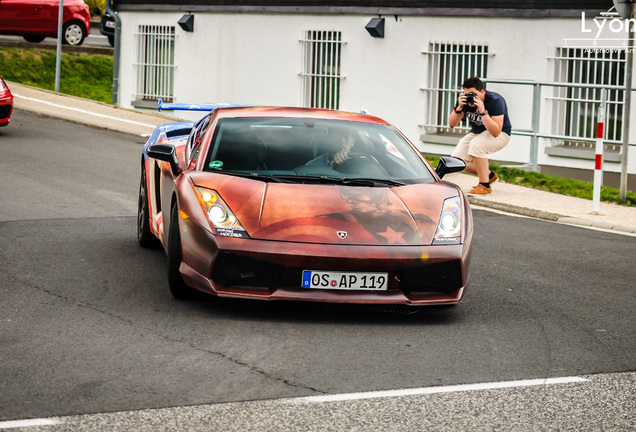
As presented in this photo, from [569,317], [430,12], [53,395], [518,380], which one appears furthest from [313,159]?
[430,12]

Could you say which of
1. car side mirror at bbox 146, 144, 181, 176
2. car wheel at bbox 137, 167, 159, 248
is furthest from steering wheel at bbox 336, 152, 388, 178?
car wheel at bbox 137, 167, 159, 248

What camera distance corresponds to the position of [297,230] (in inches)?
253

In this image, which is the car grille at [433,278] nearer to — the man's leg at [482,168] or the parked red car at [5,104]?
the man's leg at [482,168]

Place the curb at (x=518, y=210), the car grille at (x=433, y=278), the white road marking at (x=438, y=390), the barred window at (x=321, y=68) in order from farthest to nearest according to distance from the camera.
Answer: the barred window at (x=321, y=68) < the curb at (x=518, y=210) < the car grille at (x=433, y=278) < the white road marking at (x=438, y=390)

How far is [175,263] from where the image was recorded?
6.83 metres

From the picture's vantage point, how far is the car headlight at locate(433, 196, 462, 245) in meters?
6.67

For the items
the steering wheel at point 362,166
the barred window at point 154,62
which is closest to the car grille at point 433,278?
the steering wheel at point 362,166

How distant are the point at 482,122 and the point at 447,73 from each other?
578cm

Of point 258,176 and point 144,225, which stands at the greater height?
point 258,176

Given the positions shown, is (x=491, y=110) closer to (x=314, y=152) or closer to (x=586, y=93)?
(x=586, y=93)

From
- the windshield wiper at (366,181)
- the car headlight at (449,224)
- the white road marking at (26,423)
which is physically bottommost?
the white road marking at (26,423)

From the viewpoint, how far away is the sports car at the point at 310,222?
6387 mm

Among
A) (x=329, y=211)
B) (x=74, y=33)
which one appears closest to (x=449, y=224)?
(x=329, y=211)

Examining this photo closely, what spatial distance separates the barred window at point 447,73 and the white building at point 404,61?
0.02 m
